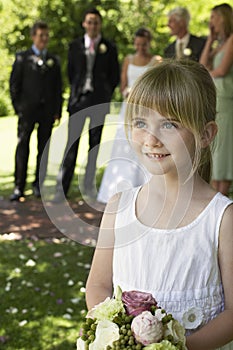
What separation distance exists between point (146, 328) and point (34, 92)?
6.97m

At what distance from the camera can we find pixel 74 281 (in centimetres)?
548

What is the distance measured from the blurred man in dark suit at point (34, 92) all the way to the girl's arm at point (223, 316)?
6.55 metres

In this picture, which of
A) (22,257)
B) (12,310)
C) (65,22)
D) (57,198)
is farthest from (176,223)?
(65,22)

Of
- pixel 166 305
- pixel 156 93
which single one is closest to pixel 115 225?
pixel 166 305

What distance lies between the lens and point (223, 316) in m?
1.97

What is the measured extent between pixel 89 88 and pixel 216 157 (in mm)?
1833

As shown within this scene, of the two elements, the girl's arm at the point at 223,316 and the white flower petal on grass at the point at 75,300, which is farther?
the white flower petal on grass at the point at 75,300

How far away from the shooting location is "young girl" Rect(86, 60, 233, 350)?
1.96 meters

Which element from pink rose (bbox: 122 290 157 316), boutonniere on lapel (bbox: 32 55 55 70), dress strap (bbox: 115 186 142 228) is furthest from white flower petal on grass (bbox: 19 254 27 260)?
pink rose (bbox: 122 290 157 316)

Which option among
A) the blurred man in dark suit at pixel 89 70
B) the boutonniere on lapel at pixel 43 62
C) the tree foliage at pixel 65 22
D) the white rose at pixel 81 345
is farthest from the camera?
the tree foliage at pixel 65 22

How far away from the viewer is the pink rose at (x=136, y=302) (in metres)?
1.70

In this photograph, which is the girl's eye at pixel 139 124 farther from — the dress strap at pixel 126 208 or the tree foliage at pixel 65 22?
the tree foliage at pixel 65 22

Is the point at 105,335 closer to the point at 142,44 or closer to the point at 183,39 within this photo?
the point at 183,39

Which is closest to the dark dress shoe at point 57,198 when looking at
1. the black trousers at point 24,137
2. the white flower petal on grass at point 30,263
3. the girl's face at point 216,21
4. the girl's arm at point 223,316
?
the girl's arm at point 223,316
